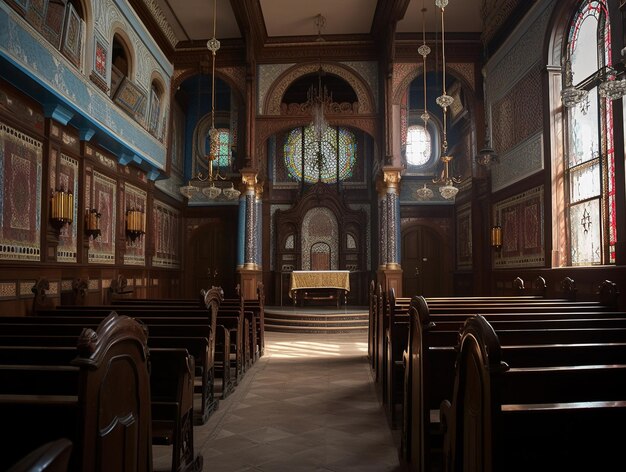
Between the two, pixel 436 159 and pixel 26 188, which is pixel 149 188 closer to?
pixel 26 188

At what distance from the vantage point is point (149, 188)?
41.4ft

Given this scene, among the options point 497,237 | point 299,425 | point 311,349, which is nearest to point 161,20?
point 311,349

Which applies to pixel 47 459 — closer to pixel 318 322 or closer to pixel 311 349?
pixel 311 349

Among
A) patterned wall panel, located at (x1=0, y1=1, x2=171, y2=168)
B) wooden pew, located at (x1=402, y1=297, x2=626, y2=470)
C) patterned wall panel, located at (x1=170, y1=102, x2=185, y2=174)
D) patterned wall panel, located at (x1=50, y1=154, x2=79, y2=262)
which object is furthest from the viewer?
patterned wall panel, located at (x1=170, y1=102, x2=185, y2=174)

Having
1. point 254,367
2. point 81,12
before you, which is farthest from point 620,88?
point 81,12

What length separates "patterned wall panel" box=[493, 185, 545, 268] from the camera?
10094mm

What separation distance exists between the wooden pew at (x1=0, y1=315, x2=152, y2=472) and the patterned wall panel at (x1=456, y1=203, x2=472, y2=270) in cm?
1395

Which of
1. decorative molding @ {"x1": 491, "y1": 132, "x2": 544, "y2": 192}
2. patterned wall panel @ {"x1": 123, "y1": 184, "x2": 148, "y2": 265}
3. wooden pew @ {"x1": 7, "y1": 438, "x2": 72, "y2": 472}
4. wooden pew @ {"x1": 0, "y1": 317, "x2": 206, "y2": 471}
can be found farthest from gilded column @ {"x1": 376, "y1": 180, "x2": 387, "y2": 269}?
wooden pew @ {"x1": 7, "y1": 438, "x2": 72, "y2": 472}

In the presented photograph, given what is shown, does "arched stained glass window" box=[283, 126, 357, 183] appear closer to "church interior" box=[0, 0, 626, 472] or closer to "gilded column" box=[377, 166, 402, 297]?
"church interior" box=[0, 0, 626, 472]

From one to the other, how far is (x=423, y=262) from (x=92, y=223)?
11263 mm

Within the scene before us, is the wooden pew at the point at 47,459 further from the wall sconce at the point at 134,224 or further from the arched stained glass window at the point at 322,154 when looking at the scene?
the arched stained glass window at the point at 322,154

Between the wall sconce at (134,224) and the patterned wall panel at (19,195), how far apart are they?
11.9 feet

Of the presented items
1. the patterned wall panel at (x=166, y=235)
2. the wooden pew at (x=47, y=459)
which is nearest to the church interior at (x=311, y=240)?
the wooden pew at (x=47, y=459)

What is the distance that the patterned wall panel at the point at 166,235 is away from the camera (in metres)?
14.0
